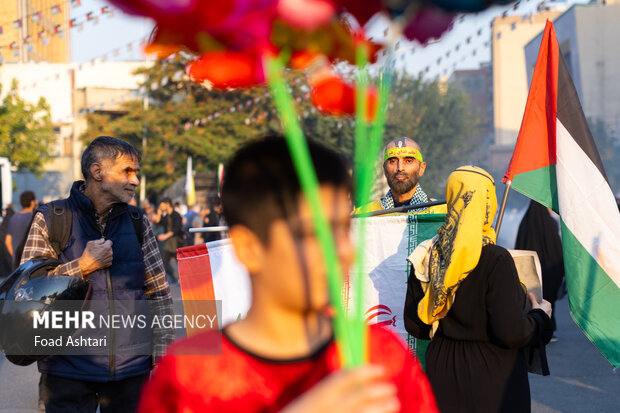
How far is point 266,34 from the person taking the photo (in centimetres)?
119

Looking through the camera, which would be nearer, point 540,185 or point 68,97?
point 540,185

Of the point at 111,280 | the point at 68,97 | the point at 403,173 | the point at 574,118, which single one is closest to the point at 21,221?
the point at 403,173

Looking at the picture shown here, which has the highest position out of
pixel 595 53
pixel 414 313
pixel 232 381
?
pixel 595 53

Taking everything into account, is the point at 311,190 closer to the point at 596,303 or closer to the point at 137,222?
the point at 137,222

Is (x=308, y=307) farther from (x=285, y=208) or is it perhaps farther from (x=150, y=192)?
(x=150, y=192)

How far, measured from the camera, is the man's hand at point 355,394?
121cm

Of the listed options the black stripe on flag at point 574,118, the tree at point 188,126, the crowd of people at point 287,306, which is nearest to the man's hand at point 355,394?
the crowd of people at point 287,306

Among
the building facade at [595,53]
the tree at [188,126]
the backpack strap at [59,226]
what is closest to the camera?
the backpack strap at [59,226]

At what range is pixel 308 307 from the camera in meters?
1.44

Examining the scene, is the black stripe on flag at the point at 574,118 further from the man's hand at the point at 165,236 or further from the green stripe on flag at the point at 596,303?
the man's hand at the point at 165,236

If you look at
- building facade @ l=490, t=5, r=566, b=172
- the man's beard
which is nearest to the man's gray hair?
the man's beard

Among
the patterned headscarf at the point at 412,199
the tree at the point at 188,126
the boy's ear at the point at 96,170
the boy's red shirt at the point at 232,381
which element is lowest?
the boy's red shirt at the point at 232,381

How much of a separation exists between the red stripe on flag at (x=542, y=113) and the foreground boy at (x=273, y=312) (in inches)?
126

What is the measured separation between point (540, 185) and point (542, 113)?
42 cm
